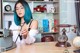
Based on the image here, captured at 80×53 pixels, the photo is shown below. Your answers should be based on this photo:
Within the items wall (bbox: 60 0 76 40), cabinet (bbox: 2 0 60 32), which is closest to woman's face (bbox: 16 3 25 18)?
cabinet (bbox: 2 0 60 32)

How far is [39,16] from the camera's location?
422 cm

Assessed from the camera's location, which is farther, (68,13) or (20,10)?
(68,13)

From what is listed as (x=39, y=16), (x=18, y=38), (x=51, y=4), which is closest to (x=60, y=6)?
(x=51, y=4)

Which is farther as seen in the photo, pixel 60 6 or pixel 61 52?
pixel 60 6

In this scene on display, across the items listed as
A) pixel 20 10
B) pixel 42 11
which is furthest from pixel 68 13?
pixel 20 10

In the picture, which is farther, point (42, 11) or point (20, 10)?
point (42, 11)

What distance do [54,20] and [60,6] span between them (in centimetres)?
35

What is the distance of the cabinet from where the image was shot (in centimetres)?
406

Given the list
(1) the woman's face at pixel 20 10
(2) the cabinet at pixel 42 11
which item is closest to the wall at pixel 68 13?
(2) the cabinet at pixel 42 11

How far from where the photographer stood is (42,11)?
4098 millimetres

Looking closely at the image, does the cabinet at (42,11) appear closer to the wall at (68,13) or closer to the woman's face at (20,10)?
the wall at (68,13)

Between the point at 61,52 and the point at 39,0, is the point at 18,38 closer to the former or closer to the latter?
the point at 61,52

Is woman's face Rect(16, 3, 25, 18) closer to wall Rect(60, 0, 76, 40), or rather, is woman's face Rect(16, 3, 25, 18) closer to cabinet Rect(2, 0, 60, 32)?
cabinet Rect(2, 0, 60, 32)

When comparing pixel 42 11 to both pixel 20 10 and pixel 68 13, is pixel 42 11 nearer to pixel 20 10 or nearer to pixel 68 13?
pixel 68 13
